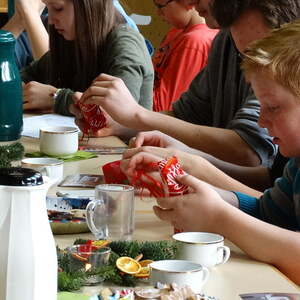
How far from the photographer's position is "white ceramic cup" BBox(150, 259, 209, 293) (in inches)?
40.9

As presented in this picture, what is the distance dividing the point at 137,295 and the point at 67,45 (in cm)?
210

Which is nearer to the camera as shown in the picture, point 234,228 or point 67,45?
point 234,228

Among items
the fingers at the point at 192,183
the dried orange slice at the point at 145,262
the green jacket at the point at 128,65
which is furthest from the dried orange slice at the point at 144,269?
the green jacket at the point at 128,65

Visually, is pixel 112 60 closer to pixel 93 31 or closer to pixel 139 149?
pixel 93 31

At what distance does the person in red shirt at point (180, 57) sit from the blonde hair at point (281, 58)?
2127 millimetres

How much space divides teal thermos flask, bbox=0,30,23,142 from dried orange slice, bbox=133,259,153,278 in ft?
4.08

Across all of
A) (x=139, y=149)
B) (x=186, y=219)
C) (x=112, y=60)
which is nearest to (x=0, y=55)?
(x=112, y=60)

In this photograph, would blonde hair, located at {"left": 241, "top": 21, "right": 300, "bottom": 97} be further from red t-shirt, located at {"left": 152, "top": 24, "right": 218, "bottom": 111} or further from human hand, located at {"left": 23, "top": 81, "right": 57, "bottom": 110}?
red t-shirt, located at {"left": 152, "top": 24, "right": 218, "bottom": 111}

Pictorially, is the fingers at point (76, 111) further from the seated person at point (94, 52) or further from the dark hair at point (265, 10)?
the dark hair at point (265, 10)

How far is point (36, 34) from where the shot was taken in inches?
140

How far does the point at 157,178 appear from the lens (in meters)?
1.45

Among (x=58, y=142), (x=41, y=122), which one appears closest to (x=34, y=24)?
(x=41, y=122)

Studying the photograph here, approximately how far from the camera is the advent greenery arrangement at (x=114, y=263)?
1.06m

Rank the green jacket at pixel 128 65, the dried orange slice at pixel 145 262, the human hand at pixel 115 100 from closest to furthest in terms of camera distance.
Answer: the dried orange slice at pixel 145 262
the human hand at pixel 115 100
the green jacket at pixel 128 65
